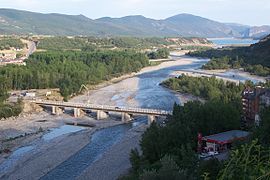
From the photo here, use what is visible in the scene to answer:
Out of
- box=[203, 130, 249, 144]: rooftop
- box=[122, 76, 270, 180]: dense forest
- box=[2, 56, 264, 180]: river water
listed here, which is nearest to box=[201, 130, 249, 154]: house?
box=[203, 130, 249, 144]: rooftop

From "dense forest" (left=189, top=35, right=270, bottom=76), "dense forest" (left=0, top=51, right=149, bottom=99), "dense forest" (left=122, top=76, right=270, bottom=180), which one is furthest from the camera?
"dense forest" (left=189, top=35, right=270, bottom=76)

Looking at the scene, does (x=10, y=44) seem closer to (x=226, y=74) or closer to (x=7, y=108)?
(x=226, y=74)

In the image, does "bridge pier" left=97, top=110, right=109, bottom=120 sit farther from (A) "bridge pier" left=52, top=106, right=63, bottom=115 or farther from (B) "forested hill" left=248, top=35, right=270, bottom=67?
(B) "forested hill" left=248, top=35, right=270, bottom=67

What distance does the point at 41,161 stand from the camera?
96.1 ft

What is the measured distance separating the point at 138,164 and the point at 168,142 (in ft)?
8.26

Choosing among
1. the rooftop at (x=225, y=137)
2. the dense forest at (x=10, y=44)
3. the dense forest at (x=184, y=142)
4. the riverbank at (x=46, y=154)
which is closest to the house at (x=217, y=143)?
the rooftop at (x=225, y=137)

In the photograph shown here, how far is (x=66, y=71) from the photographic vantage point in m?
68.9

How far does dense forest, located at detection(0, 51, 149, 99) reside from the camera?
203 ft

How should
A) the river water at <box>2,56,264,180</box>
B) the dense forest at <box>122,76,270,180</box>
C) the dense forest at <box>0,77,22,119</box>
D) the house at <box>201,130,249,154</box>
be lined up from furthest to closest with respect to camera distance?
the dense forest at <box>0,77,22,119</box>
the river water at <box>2,56,264,180</box>
the house at <box>201,130,249,154</box>
the dense forest at <box>122,76,270,180</box>

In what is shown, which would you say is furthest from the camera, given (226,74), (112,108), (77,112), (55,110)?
(226,74)

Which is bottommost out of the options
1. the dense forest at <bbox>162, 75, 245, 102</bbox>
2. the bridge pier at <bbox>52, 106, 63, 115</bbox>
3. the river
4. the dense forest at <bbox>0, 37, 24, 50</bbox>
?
the bridge pier at <bbox>52, 106, 63, 115</bbox>

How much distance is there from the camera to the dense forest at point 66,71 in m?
61.8

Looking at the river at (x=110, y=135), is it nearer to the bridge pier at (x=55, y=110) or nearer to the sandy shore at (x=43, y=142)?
the sandy shore at (x=43, y=142)

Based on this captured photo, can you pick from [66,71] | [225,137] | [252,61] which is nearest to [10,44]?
[66,71]
